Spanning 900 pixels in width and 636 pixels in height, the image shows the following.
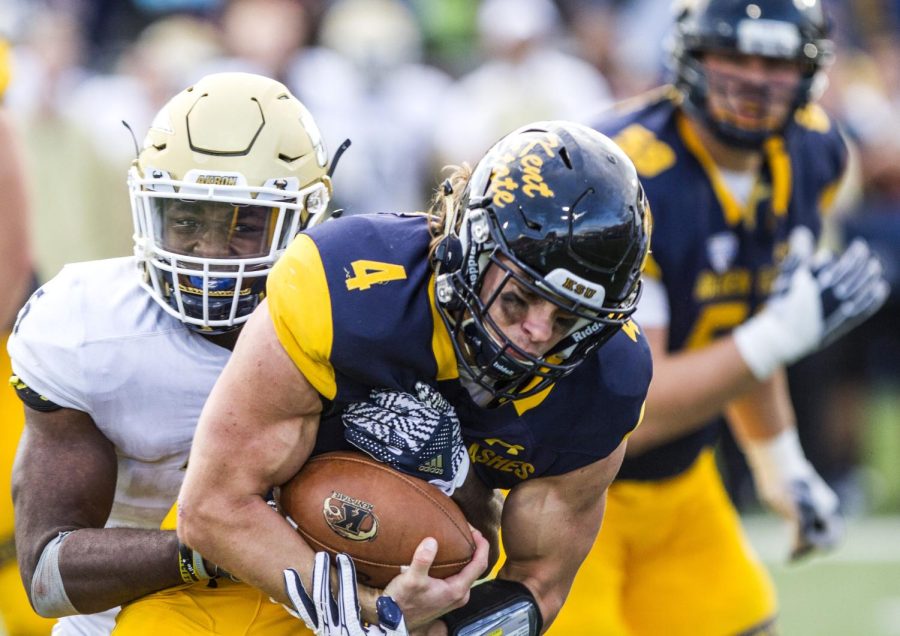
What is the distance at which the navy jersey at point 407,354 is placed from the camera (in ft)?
8.93

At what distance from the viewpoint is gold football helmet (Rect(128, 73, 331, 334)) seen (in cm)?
310

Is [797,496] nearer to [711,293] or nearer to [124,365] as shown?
[711,293]

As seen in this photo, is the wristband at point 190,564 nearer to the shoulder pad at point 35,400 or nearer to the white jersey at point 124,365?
the white jersey at point 124,365

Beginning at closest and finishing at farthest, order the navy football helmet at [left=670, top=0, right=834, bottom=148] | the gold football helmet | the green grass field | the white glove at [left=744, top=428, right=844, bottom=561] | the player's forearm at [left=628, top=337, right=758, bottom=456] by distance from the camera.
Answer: the gold football helmet
the player's forearm at [left=628, top=337, right=758, bottom=456]
the navy football helmet at [left=670, top=0, right=834, bottom=148]
the white glove at [left=744, top=428, right=844, bottom=561]
the green grass field

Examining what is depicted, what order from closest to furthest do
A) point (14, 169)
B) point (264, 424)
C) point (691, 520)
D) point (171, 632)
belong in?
point (264, 424)
point (171, 632)
point (14, 169)
point (691, 520)

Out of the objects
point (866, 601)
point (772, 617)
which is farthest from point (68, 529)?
point (866, 601)

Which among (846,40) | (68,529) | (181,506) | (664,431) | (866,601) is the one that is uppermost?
(181,506)

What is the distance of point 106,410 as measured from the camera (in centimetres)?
307

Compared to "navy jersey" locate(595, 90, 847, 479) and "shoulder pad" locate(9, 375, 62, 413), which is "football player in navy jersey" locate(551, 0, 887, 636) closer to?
"navy jersey" locate(595, 90, 847, 479)

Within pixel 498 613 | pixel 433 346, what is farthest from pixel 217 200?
pixel 498 613

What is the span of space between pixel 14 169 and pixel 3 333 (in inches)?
17.3

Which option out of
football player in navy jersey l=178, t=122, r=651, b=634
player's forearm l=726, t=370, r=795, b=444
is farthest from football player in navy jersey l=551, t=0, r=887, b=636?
football player in navy jersey l=178, t=122, r=651, b=634

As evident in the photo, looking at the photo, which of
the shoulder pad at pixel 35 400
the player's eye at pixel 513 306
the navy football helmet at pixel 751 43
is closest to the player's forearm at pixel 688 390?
the navy football helmet at pixel 751 43

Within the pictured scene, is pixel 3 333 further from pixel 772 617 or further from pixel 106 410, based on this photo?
pixel 772 617
